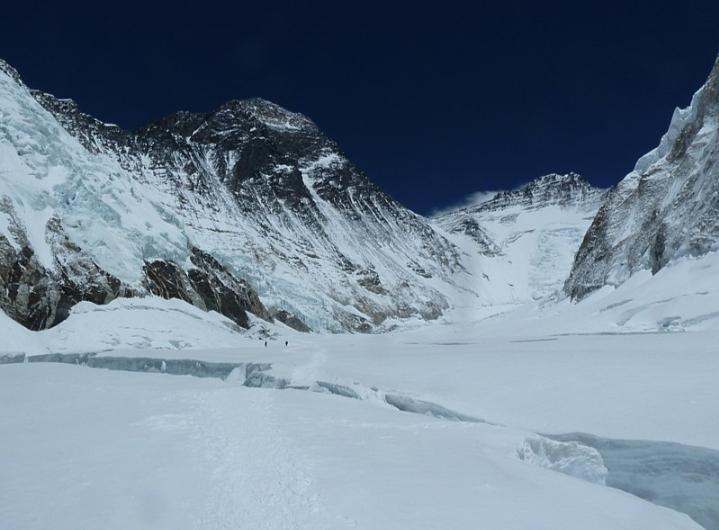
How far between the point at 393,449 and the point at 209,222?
73.4 m

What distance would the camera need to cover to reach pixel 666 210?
36.6 meters

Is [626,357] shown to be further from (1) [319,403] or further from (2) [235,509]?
(2) [235,509]

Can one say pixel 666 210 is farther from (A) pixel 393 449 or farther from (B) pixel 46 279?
(B) pixel 46 279

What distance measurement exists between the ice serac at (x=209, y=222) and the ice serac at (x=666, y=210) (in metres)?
33.2

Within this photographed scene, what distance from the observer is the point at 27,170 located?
125 ft

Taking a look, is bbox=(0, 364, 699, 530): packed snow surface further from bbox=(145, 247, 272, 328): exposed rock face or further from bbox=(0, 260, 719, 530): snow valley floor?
bbox=(145, 247, 272, 328): exposed rock face

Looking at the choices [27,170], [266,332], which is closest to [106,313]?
[27,170]

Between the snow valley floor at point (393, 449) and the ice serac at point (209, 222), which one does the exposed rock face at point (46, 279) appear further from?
the snow valley floor at point (393, 449)

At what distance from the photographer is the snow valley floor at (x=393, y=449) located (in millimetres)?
5734

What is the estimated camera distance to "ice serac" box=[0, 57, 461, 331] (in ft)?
117

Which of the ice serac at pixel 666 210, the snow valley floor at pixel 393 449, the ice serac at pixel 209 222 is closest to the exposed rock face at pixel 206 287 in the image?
the ice serac at pixel 209 222

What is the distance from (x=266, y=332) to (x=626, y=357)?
1555 inches

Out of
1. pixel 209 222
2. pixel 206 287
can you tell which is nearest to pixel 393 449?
pixel 206 287

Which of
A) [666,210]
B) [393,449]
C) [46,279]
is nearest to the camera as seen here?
[393,449]
